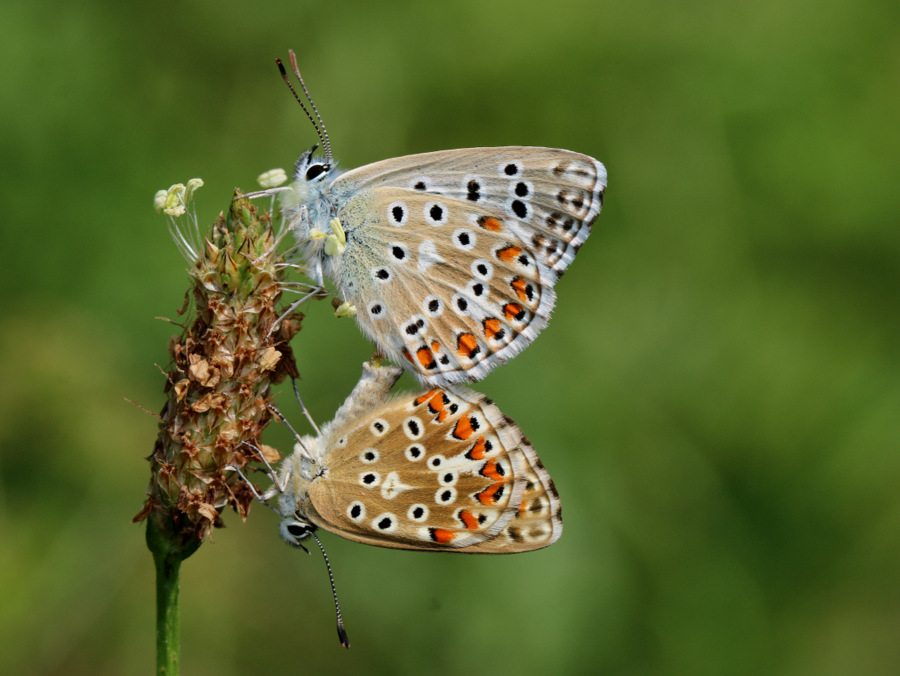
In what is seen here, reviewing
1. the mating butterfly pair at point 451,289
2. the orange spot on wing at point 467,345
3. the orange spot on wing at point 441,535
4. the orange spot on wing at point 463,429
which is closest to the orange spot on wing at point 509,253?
the mating butterfly pair at point 451,289

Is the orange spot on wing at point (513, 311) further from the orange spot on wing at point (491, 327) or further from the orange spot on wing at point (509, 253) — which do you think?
the orange spot on wing at point (509, 253)

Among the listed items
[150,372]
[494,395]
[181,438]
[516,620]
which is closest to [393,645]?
[516,620]

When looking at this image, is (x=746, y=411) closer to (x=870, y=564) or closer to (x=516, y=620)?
(x=870, y=564)

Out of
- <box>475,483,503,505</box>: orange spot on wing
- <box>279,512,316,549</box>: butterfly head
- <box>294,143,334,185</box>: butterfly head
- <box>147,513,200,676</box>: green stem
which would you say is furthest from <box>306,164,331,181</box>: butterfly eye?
<box>147,513,200,676</box>: green stem

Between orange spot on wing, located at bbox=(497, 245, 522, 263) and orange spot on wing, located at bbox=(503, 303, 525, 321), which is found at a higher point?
orange spot on wing, located at bbox=(497, 245, 522, 263)

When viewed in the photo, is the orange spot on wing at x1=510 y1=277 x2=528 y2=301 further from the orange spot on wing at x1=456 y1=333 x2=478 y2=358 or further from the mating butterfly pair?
the orange spot on wing at x1=456 y1=333 x2=478 y2=358
